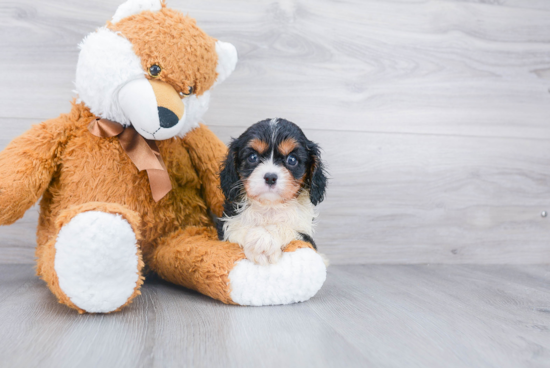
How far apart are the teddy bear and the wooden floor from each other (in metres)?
0.07

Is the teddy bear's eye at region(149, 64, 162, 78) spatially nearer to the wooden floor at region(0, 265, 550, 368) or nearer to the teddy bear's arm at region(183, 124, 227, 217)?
the teddy bear's arm at region(183, 124, 227, 217)

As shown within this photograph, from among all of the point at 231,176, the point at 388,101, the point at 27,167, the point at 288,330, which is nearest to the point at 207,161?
the point at 231,176

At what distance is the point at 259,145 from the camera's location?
1227 millimetres

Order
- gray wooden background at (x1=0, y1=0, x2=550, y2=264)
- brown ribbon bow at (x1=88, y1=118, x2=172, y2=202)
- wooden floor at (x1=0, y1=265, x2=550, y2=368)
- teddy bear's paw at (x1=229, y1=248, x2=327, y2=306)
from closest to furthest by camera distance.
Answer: wooden floor at (x1=0, y1=265, x2=550, y2=368) → teddy bear's paw at (x1=229, y1=248, x2=327, y2=306) → brown ribbon bow at (x1=88, y1=118, x2=172, y2=202) → gray wooden background at (x1=0, y1=0, x2=550, y2=264)

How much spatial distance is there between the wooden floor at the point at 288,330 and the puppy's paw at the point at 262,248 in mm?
126

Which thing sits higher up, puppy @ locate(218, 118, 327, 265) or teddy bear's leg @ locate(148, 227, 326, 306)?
puppy @ locate(218, 118, 327, 265)

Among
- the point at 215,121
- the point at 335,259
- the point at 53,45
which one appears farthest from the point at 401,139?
the point at 53,45

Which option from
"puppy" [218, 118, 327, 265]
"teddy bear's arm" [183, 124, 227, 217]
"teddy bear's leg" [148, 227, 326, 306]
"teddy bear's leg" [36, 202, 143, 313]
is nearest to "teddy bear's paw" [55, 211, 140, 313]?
"teddy bear's leg" [36, 202, 143, 313]

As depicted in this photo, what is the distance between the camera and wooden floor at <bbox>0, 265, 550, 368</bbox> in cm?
88

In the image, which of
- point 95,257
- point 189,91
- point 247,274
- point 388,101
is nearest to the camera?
point 95,257

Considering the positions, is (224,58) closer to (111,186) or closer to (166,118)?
(166,118)

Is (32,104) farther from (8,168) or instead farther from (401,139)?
(401,139)

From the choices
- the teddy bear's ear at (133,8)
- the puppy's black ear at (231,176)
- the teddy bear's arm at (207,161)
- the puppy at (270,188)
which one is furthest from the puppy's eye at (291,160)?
the teddy bear's ear at (133,8)

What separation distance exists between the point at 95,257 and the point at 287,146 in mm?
550
